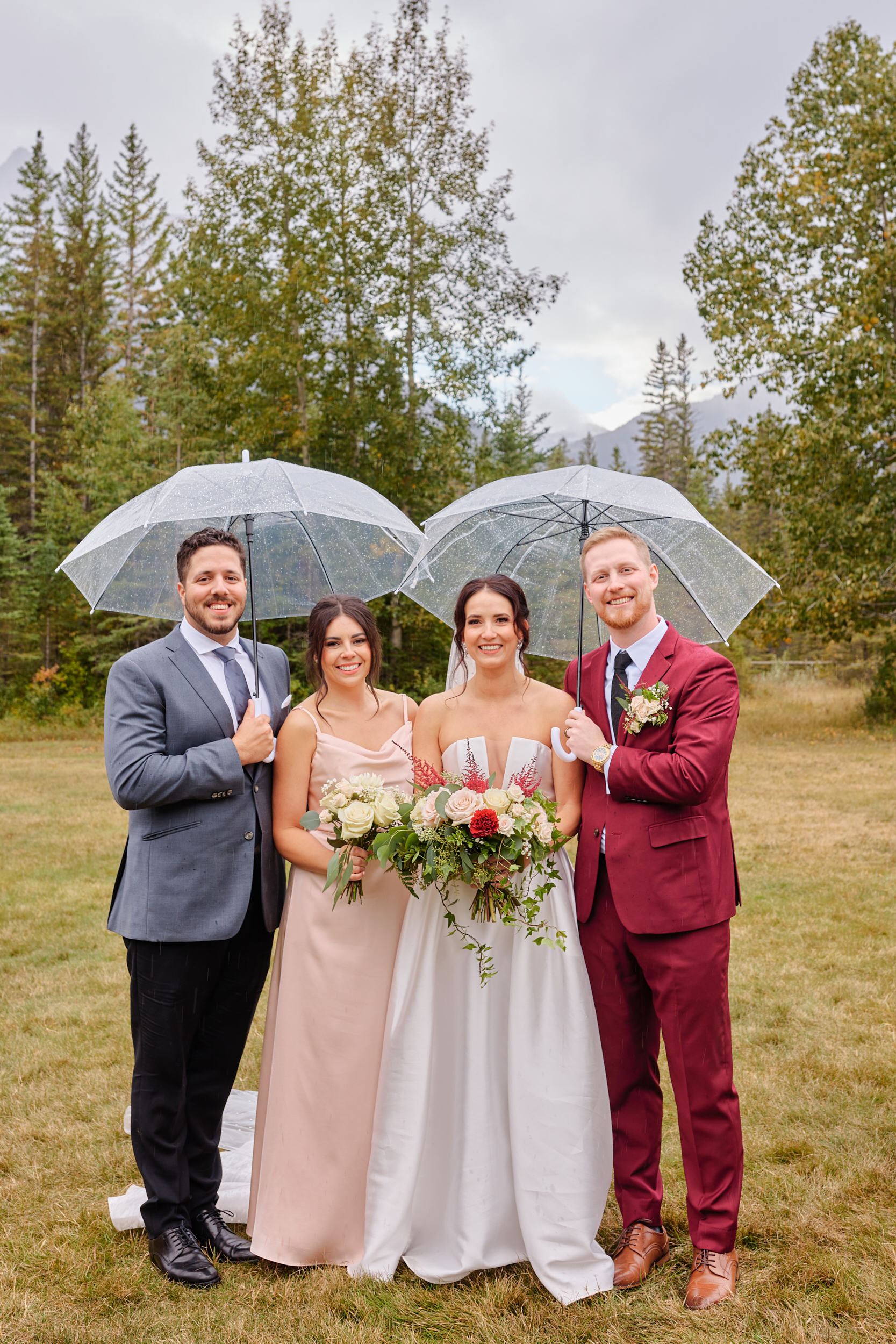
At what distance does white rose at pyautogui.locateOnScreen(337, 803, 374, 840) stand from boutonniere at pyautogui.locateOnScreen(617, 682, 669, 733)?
3.06 feet

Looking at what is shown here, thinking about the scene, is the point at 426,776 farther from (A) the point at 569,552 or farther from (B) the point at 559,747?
(A) the point at 569,552

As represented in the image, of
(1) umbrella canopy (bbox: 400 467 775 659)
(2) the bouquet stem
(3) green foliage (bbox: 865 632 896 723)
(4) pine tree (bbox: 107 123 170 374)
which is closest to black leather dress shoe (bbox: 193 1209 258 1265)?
(2) the bouquet stem

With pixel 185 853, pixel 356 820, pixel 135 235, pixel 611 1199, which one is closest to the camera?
pixel 356 820

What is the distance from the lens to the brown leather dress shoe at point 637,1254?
350 centimetres

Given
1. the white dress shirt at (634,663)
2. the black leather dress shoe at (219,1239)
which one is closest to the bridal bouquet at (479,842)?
the white dress shirt at (634,663)

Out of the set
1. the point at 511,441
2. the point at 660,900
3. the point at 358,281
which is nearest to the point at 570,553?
the point at 660,900

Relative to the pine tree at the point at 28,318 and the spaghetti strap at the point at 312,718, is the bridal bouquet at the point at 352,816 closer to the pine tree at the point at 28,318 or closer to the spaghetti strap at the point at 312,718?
the spaghetti strap at the point at 312,718

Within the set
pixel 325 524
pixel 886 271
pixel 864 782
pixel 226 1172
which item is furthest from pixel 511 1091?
pixel 886 271

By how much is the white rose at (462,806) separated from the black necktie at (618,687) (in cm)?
65

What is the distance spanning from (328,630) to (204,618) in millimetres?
465

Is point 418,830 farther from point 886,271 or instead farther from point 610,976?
point 886,271

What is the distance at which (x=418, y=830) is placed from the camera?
330 cm

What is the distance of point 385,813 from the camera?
3.38 meters

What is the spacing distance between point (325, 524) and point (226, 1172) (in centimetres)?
278
